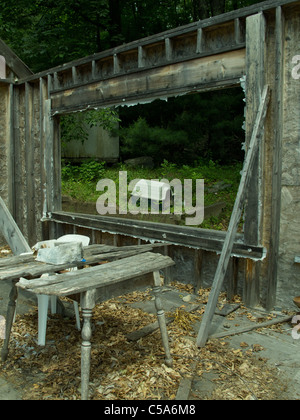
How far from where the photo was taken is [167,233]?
18.2 ft

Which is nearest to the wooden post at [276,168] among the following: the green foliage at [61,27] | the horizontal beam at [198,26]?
the horizontal beam at [198,26]

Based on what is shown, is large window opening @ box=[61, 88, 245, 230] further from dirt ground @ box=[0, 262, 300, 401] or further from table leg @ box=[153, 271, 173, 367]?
table leg @ box=[153, 271, 173, 367]

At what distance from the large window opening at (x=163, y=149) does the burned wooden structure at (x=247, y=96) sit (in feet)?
6.11

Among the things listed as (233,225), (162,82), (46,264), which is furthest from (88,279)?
(162,82)

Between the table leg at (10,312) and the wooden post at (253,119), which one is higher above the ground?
the wooden post at (253,119)

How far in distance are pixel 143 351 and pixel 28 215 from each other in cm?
517

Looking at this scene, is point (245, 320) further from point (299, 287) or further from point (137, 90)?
point (137, 90)

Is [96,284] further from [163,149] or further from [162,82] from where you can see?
[163,149]

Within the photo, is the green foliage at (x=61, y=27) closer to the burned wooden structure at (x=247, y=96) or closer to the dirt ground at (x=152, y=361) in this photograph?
the burned wooden structure at (x=247, y=96)

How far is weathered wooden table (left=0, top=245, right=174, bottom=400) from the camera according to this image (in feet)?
8.81

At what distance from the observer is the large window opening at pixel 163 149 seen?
852 cm

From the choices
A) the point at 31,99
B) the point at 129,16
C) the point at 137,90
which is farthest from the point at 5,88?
the point at 129,16

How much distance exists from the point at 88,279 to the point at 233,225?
1912mm

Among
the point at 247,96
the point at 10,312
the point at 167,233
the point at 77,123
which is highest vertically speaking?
the point at 77,123
